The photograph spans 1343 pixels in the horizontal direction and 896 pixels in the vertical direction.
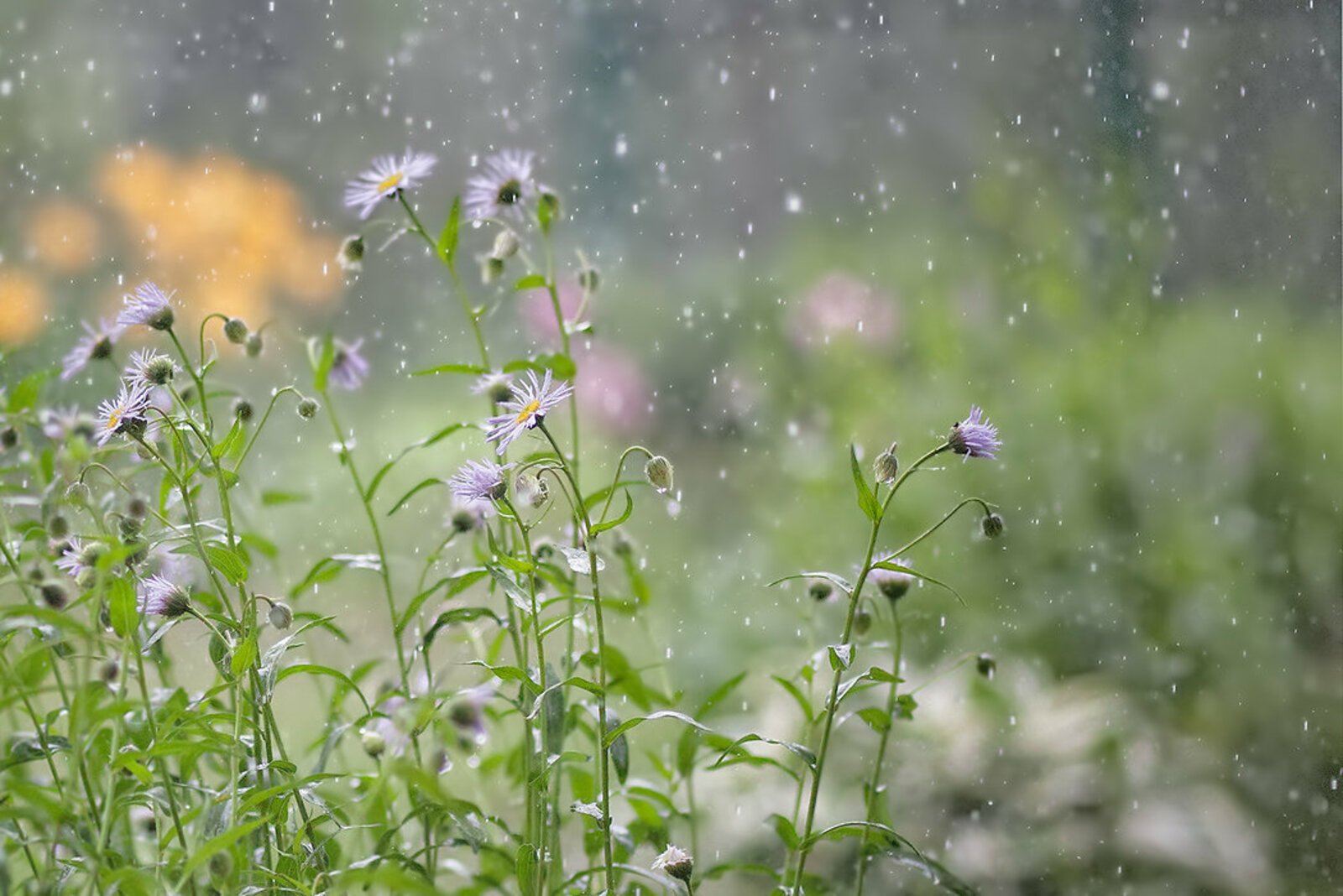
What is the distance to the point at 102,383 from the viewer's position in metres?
1.29

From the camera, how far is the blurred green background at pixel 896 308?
127 cm

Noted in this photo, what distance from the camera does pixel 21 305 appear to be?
129 centimetres

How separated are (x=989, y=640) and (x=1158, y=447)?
10.4 inches

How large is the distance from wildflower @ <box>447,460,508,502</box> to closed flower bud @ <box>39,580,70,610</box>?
19 centimetres

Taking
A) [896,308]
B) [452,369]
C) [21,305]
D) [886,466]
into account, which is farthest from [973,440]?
[21,305]

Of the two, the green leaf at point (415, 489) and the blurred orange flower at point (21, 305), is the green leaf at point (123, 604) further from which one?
the blurred orange flower at point (21, 305)

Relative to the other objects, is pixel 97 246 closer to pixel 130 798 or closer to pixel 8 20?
pixel 8 20

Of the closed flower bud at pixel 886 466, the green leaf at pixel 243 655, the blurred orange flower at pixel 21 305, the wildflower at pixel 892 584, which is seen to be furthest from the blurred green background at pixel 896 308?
the green leaf at pixel 243 655

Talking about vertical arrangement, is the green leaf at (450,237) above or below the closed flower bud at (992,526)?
above

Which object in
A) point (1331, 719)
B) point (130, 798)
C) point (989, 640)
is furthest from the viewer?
point (989, 640)

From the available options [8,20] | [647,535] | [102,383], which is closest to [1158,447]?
[647,535]

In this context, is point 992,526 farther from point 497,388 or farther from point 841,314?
point 841,314

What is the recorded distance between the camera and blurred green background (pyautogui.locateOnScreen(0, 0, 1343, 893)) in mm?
1271

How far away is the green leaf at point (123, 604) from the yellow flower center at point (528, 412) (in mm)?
184
